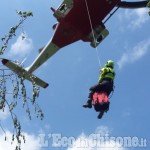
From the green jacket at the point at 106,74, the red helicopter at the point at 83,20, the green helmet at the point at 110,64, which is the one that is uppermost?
the red helicopter at the point at 83,20

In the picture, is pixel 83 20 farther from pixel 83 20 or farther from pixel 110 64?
pixel 110 64

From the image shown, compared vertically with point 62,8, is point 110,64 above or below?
below

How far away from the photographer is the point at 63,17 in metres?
11.8

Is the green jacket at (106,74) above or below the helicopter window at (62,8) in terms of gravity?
below

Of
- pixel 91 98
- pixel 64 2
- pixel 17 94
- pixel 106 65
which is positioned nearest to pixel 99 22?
pixel 64 2

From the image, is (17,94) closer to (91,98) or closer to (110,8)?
(91,98)

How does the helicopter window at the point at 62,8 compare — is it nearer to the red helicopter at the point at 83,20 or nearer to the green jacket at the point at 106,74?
the red helicopter at the point at 83,20

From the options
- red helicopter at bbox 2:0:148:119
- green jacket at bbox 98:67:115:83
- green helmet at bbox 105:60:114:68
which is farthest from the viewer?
red helicopter at bbox 2:0:148:119

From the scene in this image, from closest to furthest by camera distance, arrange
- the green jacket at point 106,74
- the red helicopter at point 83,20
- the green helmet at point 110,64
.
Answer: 1. the green jacket at point 106,74
2. the green helmet at point 110,64
3. the red helicopter at point 83,20

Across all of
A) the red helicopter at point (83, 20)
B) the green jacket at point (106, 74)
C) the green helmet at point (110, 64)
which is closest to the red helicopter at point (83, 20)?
the red helicopter at point (83, 20)

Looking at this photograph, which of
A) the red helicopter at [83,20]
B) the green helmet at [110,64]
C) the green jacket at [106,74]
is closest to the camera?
the green jacket at [106,74]

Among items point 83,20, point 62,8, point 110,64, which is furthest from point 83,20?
point 110,64

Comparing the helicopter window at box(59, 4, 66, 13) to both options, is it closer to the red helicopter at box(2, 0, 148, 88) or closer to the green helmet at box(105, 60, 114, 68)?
the red helicopter at box(2, 0, 148, 88)

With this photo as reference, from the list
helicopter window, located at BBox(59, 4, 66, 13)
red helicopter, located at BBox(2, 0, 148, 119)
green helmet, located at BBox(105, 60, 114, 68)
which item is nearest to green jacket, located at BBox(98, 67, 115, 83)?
green helmet, located at BBox(105, 60, 114, 68)
